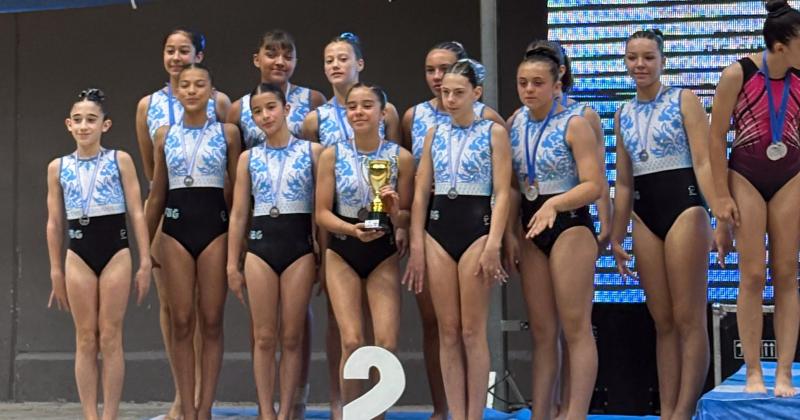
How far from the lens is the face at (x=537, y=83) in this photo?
5.54m

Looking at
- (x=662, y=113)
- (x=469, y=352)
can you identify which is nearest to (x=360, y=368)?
(x=469, y=352)

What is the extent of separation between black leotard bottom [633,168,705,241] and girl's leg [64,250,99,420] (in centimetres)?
272

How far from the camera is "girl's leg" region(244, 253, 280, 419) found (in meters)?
5.98

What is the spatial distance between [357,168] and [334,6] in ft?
9.83

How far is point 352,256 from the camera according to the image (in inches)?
228

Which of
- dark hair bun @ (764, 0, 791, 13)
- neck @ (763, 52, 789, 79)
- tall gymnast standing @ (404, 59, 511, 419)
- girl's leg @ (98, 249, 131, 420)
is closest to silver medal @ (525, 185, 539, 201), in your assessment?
tall gymnast standing @ (404, 59, 511, 419)

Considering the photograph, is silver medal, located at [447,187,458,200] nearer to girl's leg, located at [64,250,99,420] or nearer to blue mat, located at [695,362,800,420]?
blue mat, located at [695,362,800,420]

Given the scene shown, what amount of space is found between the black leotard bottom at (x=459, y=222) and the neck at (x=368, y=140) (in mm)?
496

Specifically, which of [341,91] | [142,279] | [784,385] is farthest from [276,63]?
[784,385]

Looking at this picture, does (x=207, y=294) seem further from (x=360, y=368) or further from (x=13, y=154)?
(x=13, y=154)

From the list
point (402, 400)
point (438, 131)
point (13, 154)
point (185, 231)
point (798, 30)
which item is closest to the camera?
point (798, 30)

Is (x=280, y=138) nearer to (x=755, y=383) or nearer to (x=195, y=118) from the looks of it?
(x=195, y=118)

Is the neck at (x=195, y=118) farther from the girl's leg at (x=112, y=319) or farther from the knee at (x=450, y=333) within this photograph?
the knee at (x=450, y=333)

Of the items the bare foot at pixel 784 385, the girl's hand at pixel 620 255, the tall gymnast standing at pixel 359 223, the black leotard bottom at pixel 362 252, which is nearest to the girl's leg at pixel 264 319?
the tall gymnast standing at pixel 359 223
